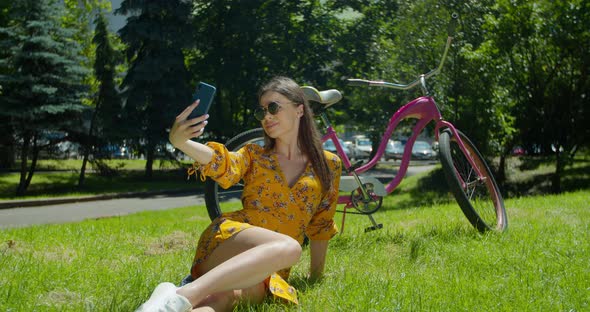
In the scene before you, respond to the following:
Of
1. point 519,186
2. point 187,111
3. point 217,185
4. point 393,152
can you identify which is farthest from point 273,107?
point 393,152

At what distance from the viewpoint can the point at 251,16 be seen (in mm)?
21016

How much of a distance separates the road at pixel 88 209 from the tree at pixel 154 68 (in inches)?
136

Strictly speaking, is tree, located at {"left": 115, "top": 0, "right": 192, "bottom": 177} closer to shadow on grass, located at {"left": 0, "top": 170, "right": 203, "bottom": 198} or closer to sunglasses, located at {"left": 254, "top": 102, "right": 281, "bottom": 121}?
shadow on grass, located at {"left": 0, "top": 170, "right": 203, "bottom": 198}

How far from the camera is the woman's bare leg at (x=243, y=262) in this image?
257cm

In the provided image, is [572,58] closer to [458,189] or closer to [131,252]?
[458,189]

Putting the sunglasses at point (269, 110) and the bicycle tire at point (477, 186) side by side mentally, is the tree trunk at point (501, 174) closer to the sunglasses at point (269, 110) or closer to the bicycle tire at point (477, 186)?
the bicycle tire at point (477, 186)

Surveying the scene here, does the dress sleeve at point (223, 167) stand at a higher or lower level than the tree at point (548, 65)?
lower

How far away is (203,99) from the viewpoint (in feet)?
9.41

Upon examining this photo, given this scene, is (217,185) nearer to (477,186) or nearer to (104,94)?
(477,186)

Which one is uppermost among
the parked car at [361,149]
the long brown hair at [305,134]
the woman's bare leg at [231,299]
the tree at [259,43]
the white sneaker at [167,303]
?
the tree at [259,43]

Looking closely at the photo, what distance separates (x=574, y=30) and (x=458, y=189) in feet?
34.9

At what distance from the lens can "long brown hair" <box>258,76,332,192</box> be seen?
3.34 meters

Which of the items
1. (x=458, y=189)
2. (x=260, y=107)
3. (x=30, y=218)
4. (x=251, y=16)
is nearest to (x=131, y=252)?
(x=260, y=107)

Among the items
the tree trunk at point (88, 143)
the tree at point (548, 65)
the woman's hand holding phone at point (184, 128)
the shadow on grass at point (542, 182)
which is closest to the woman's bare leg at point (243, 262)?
the woman's hand holding phone at point (184, 128)
